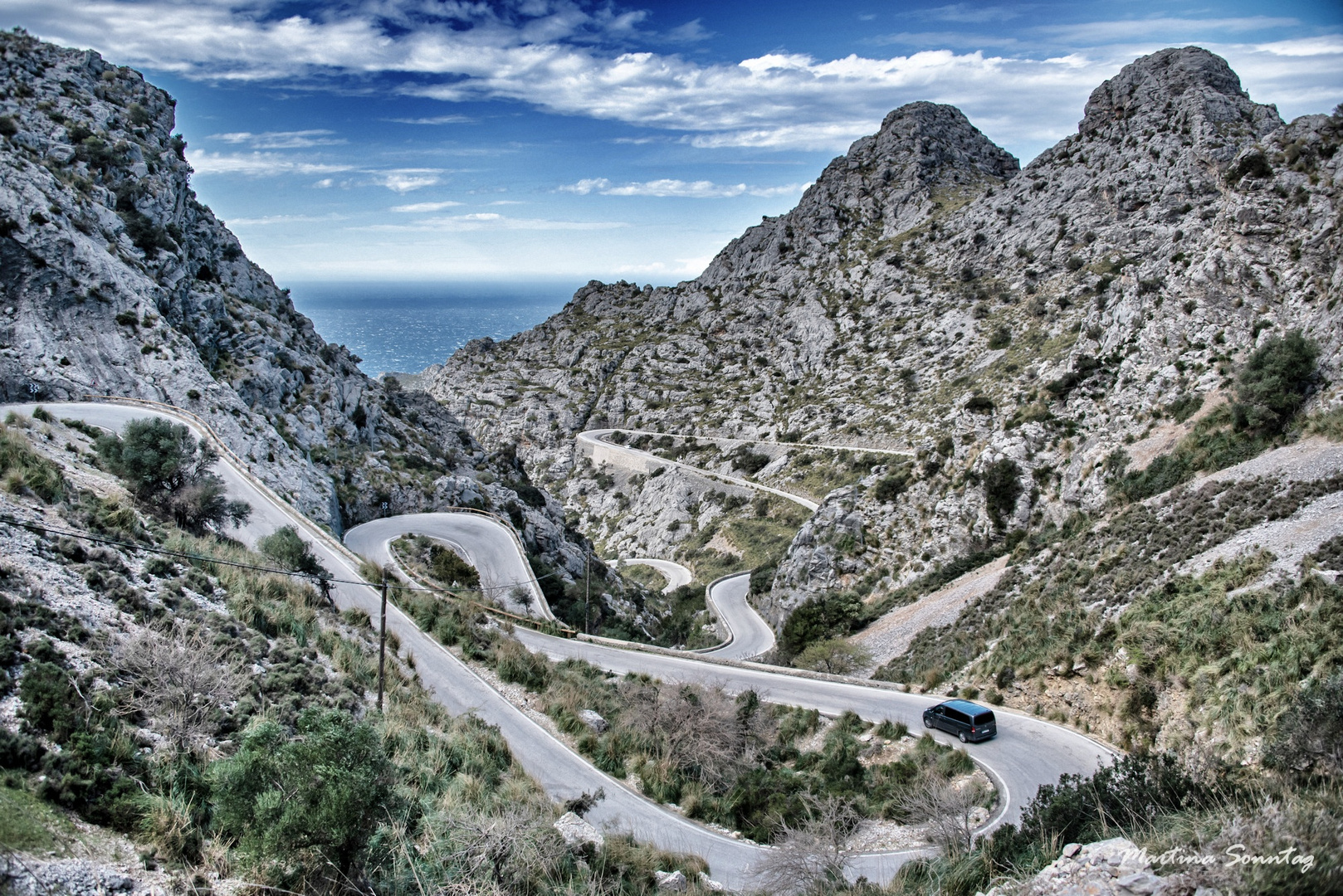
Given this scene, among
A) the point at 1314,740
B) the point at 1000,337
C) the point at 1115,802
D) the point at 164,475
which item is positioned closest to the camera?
the point at 1314,740

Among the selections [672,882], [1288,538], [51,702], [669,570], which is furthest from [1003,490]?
[669,570]

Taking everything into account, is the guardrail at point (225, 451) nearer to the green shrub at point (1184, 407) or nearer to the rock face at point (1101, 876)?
the rock face at point (1101, 876)

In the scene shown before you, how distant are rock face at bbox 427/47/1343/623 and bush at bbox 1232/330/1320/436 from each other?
60 centimetres

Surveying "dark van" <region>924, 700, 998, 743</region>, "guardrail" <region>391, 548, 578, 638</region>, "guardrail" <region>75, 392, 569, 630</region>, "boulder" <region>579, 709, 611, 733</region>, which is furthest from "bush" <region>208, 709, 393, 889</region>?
"guardrail" <region>75, 392, 569, 630</region>

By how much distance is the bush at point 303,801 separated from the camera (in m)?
5.73

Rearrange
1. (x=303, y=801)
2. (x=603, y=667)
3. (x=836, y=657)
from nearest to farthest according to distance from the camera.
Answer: (x=303, y=801), (x=603, y=667), (x=836, y=657)

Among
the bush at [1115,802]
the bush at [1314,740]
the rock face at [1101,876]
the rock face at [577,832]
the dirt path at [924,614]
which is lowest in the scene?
the dirt path at [924,614]

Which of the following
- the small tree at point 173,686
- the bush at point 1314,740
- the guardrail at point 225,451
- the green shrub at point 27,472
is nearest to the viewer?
the bush at point 1314,740

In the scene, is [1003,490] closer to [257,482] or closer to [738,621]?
[738,621]

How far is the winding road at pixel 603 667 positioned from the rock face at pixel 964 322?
1375cm

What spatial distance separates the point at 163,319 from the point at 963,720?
37713 millimetres

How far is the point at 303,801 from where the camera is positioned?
5.82 metres

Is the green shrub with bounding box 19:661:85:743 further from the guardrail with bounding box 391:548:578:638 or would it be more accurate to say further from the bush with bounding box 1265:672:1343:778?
the guardrail with bounding box 391:548:578:638

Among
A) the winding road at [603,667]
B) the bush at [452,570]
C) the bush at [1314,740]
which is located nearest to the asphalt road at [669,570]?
the winding road at [603,667]
